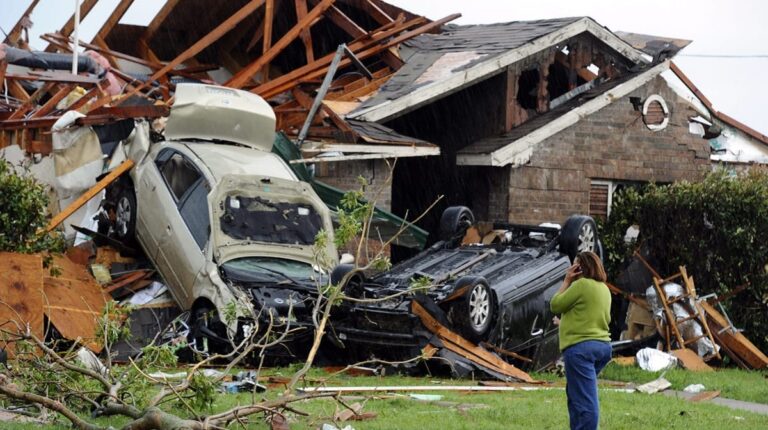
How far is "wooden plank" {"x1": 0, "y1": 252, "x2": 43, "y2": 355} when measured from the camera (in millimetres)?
12734

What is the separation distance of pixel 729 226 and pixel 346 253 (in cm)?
546

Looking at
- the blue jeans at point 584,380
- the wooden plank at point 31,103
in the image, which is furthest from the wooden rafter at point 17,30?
the blue jeans at point 584,380

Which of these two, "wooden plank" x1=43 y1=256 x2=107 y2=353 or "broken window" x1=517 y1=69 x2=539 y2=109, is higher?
"broken window" x1=517 y1=69 x2=539 y2=109

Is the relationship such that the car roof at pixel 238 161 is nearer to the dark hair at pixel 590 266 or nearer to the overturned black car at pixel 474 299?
the overturned black car at pixel 474 299

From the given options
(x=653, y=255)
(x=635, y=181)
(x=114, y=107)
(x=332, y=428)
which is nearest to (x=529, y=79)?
(x=635, y=181)

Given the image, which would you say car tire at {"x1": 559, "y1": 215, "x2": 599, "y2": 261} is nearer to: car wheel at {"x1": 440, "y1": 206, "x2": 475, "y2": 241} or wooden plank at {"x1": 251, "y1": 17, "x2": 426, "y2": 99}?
car wheel at {"x1": 440, "y1": 206, "x2": 475, "y2": 241}

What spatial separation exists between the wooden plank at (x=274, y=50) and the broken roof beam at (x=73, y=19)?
326 cm

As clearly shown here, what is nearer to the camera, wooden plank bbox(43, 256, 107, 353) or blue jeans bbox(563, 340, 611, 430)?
blue jeans bbox(563, 340, 611, 430)

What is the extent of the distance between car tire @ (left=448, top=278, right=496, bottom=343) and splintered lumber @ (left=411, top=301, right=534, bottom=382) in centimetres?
10

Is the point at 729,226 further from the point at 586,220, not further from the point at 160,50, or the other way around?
the point at 160,50

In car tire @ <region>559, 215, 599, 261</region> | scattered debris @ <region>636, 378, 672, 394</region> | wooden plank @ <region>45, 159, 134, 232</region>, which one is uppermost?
wooden plank @ <region>45, 159, 134, 232</region>

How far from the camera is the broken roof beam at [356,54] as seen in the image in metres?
18.4

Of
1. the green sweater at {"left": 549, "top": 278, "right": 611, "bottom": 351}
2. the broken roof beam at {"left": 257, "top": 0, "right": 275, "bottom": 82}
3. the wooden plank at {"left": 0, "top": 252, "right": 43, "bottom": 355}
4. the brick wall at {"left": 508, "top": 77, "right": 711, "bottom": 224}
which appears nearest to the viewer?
the green sweater at {"left": 549, "top": 278, "right": 611, "bottom": 351}

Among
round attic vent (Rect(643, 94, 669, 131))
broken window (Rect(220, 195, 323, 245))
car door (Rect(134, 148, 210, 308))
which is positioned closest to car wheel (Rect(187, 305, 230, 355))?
car door (Rect(134, 148, 210, 308))
